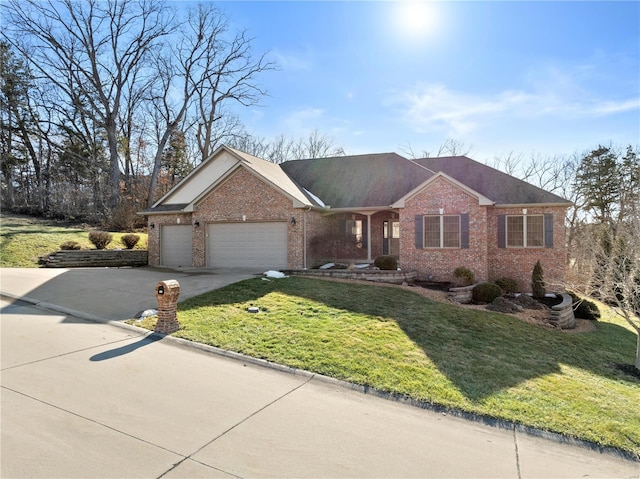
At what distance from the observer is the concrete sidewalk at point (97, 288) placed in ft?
29.7

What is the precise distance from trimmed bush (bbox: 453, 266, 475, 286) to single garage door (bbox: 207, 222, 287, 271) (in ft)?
22.8

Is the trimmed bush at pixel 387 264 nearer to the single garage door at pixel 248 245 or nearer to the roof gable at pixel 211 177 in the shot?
the single garage door at pixel 248 245

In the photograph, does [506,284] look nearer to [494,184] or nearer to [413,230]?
[413,230]

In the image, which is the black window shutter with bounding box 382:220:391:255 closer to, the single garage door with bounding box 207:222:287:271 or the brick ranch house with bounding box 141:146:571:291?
the brick ranch house with bounding box 141:146:571:291

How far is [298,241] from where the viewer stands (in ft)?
50.6

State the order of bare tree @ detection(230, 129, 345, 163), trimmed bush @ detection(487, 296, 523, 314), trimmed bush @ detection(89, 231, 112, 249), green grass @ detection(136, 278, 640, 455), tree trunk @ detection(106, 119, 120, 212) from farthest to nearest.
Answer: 1. bare tree @ detection(230, 129, 345, 163)
2. tree trunk @ detection(106, 119, 120, 212)
3. trimmed bush @ detection(89, 231, 112, 249)
4. trimmed bush @ detection(487, 296, 523, 314)
5. green grass @ detection(136, 278, 640, 455)

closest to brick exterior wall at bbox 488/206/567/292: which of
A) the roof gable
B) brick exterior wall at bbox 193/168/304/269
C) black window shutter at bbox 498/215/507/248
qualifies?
black window shutter at bbox 498/215/507/248

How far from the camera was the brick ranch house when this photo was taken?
14852mm

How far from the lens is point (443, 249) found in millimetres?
14961

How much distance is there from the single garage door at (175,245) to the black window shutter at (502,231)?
13988 mm

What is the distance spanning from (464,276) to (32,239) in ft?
69.5

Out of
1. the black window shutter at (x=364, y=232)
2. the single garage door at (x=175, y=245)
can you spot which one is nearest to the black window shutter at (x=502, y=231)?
the black window shutter at (x=364, y=232)

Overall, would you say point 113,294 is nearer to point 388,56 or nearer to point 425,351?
point 425,351

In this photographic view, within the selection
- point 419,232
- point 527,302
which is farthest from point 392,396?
point 419,232
